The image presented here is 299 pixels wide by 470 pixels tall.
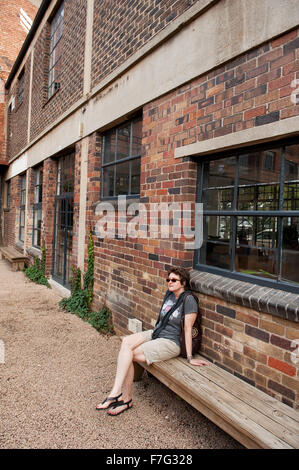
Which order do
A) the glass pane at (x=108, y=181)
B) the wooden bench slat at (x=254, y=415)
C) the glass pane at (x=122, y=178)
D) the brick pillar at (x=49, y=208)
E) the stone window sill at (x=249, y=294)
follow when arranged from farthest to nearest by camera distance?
the brick pillar at (x=49, y=208)
the glass pane at (x=108, y=181)
the glass pane at (x=122, y=178)
the stone window sill at (x=249, y=294)
the wooden bench slat at (x=254, y=415)

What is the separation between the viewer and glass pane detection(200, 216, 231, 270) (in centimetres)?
315

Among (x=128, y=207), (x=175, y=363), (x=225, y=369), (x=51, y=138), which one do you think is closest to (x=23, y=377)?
(x=175, y=363)

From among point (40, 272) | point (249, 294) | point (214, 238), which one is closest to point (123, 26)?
point (214, 238)

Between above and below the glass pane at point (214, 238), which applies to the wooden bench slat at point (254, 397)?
below

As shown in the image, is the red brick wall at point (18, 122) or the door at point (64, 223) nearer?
the door at point (64, 223)

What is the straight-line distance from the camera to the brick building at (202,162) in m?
2.40

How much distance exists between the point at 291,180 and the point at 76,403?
276 centimetres

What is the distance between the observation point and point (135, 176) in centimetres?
432

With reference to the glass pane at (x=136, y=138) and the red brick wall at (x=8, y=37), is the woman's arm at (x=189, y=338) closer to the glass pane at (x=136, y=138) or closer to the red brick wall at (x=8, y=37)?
the glass pane at (x=136, y=138)

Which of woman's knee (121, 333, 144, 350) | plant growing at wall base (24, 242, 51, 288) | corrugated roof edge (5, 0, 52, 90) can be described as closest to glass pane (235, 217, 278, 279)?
woman's knee (121, 333, 144, 350)

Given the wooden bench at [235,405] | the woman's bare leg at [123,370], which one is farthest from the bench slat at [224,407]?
the woman's bare leg at [123,370]

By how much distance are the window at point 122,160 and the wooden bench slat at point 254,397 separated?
2516 mm

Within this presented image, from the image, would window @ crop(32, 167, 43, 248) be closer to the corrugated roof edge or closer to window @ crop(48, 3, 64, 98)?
window @ crop(48, 3, 64, 98)

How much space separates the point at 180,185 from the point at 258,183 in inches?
30.7
